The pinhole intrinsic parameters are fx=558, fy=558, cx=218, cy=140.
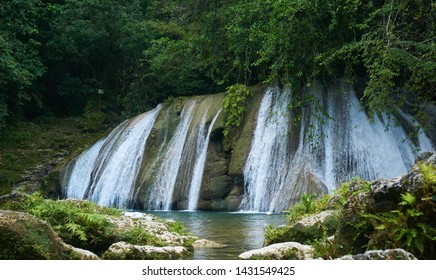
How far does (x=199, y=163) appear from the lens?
1906cm

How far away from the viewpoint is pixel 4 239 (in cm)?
586

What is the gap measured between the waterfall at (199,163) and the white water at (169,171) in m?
0.78

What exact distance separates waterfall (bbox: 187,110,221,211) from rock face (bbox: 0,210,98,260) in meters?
12.2

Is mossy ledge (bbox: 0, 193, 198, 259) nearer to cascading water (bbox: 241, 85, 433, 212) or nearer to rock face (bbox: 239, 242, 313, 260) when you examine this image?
rock face (bbox: 239, 242, 313, 260)

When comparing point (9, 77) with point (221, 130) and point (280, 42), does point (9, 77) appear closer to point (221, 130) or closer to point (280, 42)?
point (221, 130)

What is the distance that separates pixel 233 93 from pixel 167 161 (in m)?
3.46

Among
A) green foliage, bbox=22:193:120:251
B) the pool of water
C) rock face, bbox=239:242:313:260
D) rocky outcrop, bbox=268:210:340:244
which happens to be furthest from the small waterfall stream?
rock face, bbox=239:242:313:260

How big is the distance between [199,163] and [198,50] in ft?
18.9

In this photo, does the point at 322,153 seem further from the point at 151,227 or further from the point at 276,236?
the point at 276,236

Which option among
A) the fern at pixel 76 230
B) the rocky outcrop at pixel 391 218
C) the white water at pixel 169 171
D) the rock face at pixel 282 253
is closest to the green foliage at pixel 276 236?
the rock face at pixel 282 253

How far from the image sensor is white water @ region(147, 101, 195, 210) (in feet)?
63.0

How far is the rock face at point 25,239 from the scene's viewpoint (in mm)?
→ 5867

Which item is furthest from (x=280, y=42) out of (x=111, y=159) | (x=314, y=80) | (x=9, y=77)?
(x=9, y=77)

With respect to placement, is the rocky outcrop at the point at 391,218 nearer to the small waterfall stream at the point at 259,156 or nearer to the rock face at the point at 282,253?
the rock face at the point at 282,253
